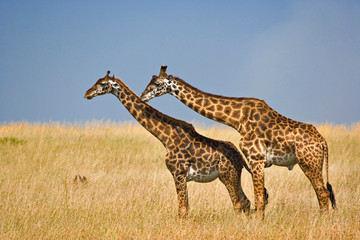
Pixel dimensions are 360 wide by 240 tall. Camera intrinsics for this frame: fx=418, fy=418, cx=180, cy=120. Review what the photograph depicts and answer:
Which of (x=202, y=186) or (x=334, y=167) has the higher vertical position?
(x=334, y=167)

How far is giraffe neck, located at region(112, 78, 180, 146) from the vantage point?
8.49 meters

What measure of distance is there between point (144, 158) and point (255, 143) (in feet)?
31.5

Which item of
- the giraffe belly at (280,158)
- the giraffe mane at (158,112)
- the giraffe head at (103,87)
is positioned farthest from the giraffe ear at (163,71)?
the giraffe belly at (280,158)

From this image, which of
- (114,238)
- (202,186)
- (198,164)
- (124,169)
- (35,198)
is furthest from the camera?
(124,169)

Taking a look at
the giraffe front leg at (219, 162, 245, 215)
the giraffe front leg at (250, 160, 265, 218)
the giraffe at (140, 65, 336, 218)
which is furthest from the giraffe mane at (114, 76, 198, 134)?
the giraffe front leg at (250, 160, 265, 218)

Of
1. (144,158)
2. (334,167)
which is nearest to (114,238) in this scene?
(144,158)

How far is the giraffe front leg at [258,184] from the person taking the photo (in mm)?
8047

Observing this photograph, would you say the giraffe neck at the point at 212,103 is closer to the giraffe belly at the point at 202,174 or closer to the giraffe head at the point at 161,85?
the giraffe head at the point at 161,85

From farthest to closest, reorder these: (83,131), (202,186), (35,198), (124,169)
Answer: (83,131) < (124,169) < (202,186) < (35,198)

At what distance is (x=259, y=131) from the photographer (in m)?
8.23

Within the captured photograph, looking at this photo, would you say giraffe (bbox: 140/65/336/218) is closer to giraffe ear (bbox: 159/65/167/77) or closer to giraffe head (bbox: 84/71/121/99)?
giraffe ear (bbox: 159/65/167/77)

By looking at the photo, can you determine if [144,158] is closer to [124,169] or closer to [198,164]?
[124,169]

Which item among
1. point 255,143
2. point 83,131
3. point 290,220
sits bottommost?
point 290,220

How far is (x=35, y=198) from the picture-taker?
11273 millimetres
